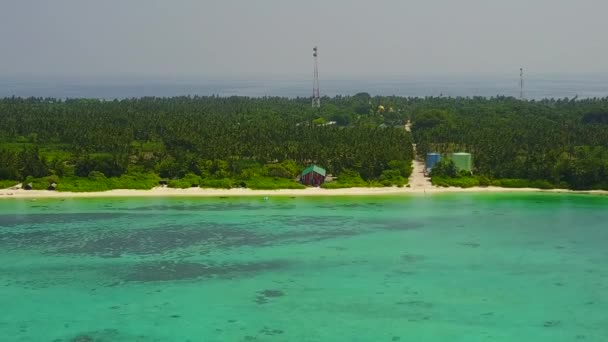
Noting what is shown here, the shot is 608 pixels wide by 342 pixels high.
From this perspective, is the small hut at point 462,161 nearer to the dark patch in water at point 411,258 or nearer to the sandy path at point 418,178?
the sandy path at point 418,178

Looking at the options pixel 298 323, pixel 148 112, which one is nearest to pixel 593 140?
pixel 298 323

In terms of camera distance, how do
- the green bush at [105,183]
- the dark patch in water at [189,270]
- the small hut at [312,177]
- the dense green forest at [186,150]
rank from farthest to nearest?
the dense green forest at [186,150], the small hut at [312,177], the green bush at [105,183], the dark patch in water at [189,270]

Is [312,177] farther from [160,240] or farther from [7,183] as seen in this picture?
[7,183]

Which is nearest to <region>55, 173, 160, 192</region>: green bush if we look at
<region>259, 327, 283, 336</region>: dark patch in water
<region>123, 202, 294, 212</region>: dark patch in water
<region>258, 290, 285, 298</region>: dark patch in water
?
<region>123, 202, 294, 212</region>: dark patch in water

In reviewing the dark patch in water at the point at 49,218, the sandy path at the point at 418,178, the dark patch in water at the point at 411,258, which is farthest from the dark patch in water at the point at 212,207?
the dark patch in water at the point at 411,258

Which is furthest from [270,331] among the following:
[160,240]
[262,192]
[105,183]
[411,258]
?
[105,183]

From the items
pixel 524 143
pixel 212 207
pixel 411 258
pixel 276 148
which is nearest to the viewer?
pixel 411 258

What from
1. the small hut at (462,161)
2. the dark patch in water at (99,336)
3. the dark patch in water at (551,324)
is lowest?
the dark patch in water at (551,324)
